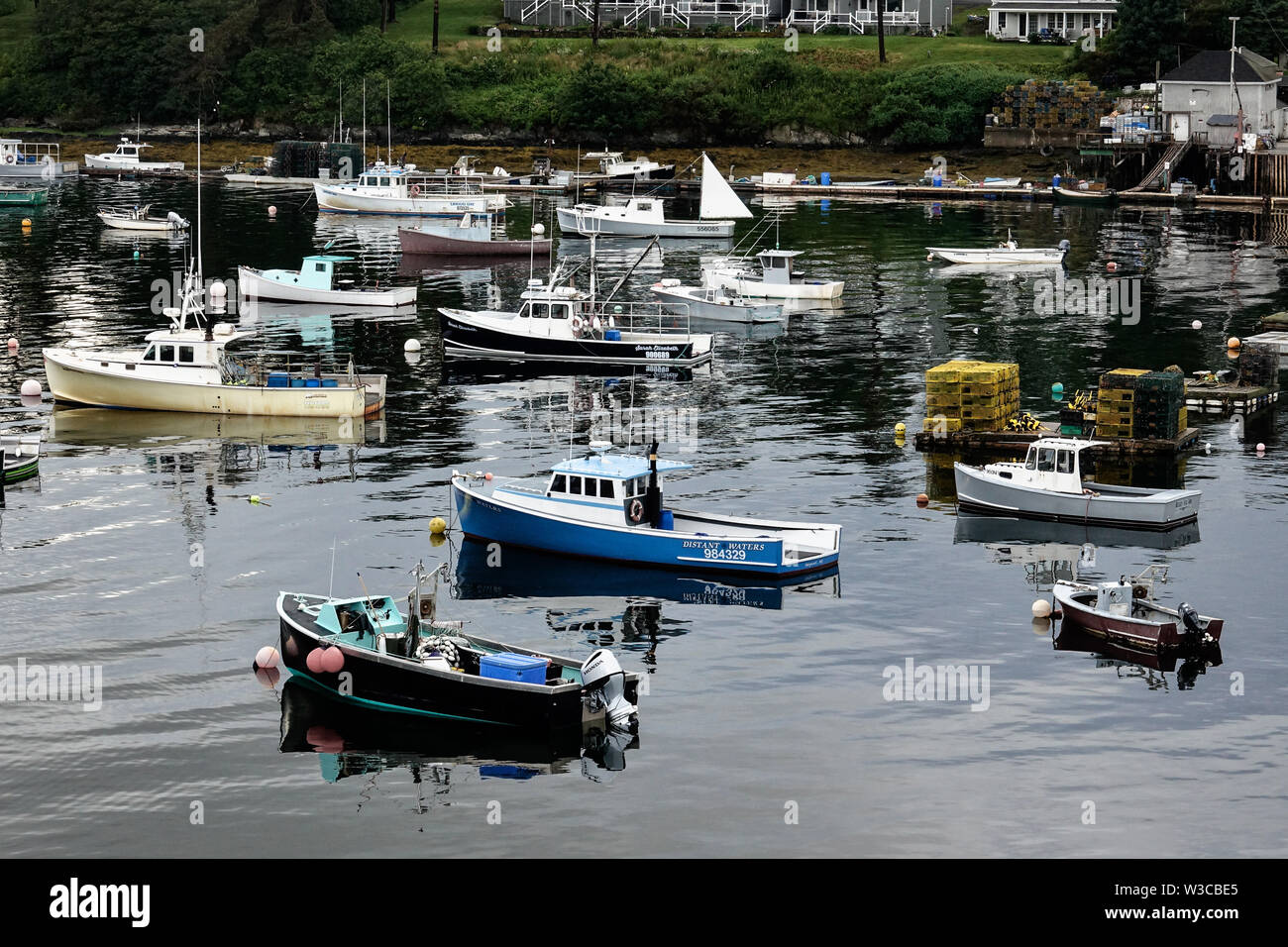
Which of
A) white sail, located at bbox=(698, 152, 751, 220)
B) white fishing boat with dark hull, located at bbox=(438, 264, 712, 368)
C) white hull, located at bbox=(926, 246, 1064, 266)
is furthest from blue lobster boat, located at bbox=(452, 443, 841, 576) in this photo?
white hull, located at bbox=(926, 246, 1064, 266)

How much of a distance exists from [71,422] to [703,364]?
2959 cm

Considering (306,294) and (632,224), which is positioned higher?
(632,224)

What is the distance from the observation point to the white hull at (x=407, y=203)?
136000 millimetres

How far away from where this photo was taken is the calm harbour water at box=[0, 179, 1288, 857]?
36375 mm

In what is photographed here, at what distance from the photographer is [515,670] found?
40438 mm

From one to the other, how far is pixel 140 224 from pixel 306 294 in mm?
40222

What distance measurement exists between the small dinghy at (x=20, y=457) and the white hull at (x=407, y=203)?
69.5m

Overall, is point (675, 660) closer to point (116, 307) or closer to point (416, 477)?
point (416, 477)

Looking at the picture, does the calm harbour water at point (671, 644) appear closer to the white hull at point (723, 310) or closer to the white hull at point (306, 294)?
the white hull at point (723, 310)

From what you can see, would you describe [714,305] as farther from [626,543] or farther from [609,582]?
[609,582]

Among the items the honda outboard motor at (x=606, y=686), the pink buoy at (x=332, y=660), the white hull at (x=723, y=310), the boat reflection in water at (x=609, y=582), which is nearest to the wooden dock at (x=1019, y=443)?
the boat reflection in water at (x=609, y=582)

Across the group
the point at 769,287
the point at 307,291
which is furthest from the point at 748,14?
the point at 307,291

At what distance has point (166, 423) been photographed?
2768 inches

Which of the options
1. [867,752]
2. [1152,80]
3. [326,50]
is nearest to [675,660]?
[867,752]
